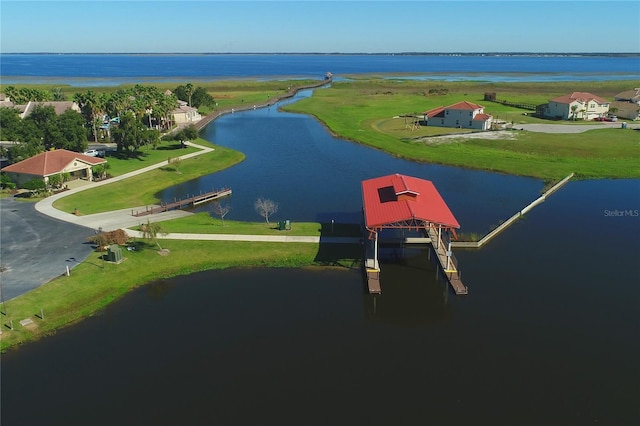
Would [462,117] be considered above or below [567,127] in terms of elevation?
above

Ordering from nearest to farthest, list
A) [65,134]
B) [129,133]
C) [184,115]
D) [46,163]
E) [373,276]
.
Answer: [373,276]
[46,163]
[65,134]
[129,133]
[184,115]

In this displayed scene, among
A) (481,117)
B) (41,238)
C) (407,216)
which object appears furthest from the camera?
(481,117)

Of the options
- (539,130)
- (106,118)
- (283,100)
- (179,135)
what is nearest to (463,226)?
(179,135)

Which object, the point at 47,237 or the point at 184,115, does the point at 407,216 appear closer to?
the point at 47,237

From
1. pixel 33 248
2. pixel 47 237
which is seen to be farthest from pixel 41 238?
pixel 33 248

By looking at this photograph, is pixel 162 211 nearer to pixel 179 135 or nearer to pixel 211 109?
pixel 179 135

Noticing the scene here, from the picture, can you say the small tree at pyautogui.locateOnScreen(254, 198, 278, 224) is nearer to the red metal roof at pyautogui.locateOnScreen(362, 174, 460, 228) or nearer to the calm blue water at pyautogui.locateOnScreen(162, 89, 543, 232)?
the calm blue water at pyautogui.locateOnScreen(162, 89, 543, 232)
